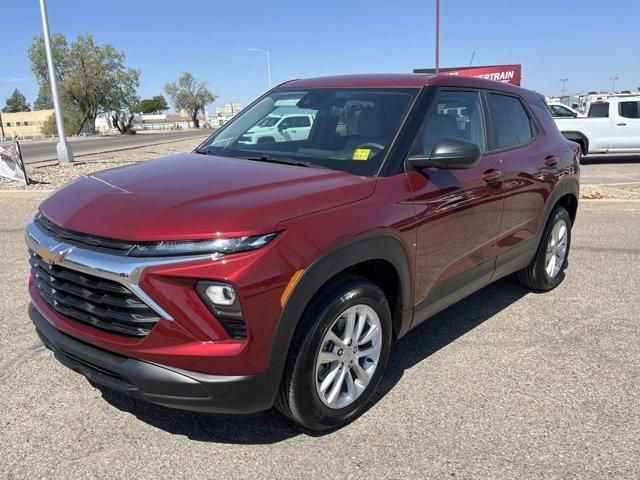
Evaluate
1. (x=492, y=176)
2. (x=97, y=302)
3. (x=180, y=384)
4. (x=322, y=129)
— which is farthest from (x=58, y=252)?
(x=492, y=176)

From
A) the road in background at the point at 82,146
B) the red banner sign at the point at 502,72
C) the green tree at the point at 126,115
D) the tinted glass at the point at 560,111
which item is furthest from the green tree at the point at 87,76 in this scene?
the tinted glass at the point at 560,111

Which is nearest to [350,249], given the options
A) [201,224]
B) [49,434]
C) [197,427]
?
[201,224]

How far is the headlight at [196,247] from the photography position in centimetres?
228

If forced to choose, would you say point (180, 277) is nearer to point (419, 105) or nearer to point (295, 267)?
point (295, 267)

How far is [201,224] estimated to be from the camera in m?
2.33

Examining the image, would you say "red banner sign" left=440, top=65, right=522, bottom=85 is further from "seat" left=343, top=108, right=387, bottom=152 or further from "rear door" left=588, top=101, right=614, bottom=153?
"seat" left=343, top=108, right=387, bottom=152

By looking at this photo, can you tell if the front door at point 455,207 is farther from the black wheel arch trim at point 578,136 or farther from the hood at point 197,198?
the black wheel arch trim at point 578,136

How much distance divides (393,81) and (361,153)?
0.76 metres

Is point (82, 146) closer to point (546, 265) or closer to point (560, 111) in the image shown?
point (560, 111)

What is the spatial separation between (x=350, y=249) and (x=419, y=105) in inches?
46.9

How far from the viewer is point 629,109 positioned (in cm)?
1511

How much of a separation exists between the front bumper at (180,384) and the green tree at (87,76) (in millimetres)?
56658

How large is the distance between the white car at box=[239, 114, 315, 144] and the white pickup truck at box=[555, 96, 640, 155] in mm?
13123

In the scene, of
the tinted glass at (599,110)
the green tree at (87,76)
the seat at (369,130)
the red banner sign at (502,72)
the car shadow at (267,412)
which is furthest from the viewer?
the green tree at (87,76)
